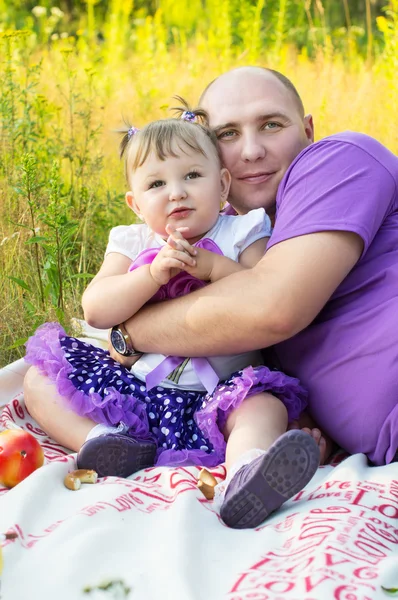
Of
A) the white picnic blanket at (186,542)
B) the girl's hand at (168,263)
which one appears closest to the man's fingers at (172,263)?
the girl's hand at (168,263)

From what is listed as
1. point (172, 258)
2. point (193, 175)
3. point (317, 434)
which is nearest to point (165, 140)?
point (193, 175)

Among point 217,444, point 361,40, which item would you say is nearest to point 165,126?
point 217,444

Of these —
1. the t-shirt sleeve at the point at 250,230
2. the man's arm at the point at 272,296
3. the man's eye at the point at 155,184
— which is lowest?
the man's arm at the point at 272,296

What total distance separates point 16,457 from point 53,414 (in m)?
0.34

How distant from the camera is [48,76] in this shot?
21.0 ft

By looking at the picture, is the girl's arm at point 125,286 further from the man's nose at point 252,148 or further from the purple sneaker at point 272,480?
the purple sneaker at point 272,480

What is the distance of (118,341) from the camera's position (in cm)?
272

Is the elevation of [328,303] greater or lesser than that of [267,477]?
greater

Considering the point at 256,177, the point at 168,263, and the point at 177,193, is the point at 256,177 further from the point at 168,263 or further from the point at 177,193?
the point at 168,263

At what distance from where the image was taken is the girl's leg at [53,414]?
2.61 m

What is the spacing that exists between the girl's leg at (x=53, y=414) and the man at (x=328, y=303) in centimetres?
32

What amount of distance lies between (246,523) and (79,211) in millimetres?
2741

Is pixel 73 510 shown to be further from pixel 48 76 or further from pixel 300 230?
pixel 48 76

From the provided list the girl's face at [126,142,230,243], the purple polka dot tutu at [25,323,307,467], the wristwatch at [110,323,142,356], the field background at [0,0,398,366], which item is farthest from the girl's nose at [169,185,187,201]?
the field background at [0,0,398,366]
